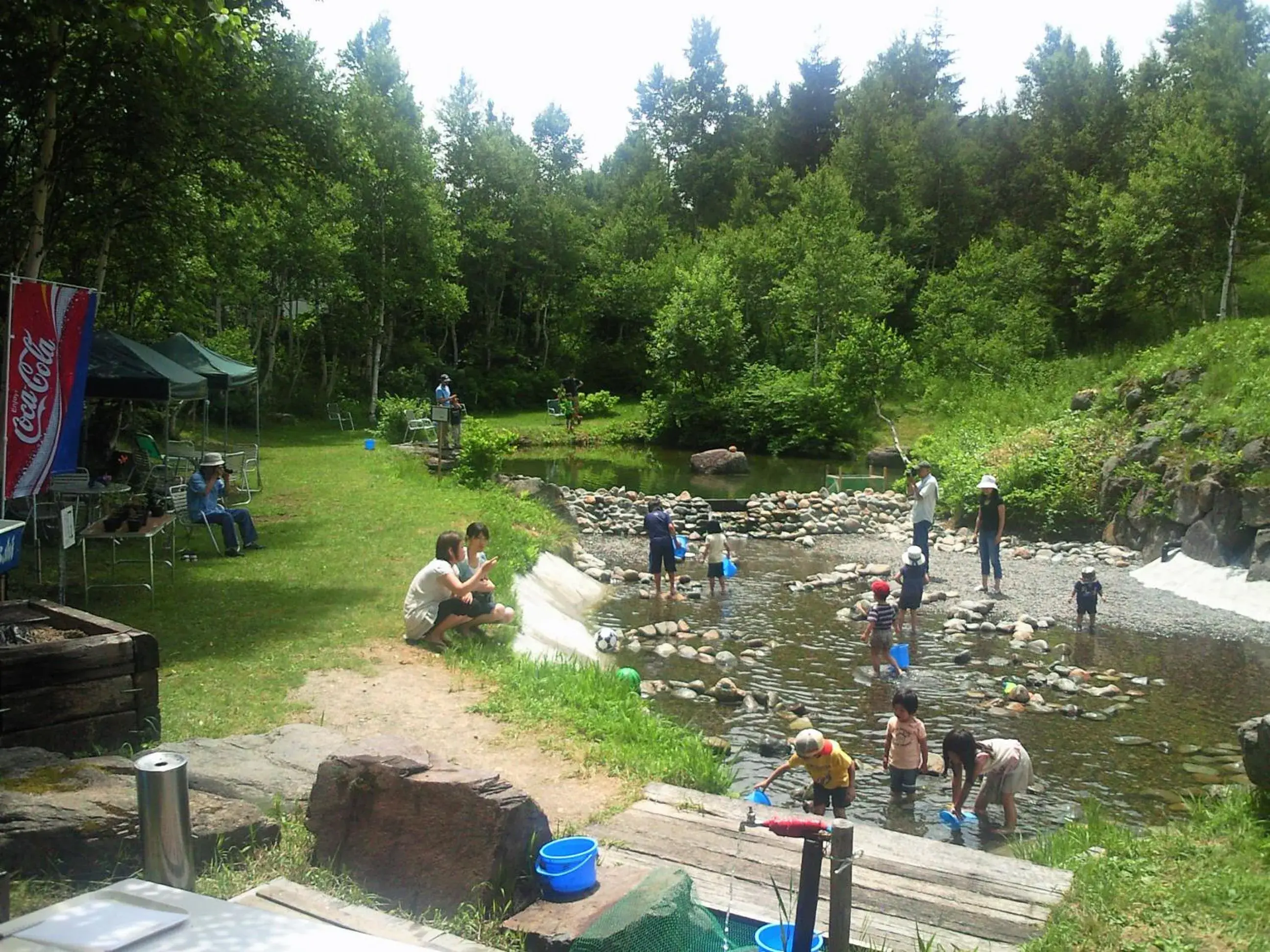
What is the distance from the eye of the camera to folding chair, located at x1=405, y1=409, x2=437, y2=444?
88.4 ft

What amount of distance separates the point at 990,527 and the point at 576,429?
Result: 82.3 feet

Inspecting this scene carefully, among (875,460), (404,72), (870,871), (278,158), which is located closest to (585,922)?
(870,871)

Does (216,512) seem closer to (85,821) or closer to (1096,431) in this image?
(85,821)

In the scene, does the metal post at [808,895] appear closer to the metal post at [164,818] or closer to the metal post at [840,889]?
the metal post at [840,889]

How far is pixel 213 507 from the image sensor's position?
13000 millimetres

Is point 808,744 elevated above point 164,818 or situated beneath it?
situated beneath

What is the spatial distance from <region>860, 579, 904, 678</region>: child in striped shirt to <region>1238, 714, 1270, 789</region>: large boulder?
5.08 meters

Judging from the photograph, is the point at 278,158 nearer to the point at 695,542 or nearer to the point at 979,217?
the point at 695,542

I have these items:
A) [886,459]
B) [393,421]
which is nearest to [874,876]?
[393,421]

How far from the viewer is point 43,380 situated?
8.03m

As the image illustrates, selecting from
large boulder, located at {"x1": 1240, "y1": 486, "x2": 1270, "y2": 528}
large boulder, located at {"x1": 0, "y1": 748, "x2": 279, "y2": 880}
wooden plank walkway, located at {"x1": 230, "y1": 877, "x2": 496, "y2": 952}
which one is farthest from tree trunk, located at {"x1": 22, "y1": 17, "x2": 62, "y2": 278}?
large boulder, located at {"x1": 1240, "y1": 486, "x2": 1270, "y2": 528}

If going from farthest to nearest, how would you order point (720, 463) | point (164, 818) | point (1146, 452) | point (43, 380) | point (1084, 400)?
point (720, 463)
point (1084, 400)
point (1146, 452)
point (43, 380)
point (164, 818)

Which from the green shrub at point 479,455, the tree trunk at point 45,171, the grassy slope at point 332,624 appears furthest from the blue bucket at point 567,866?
the green shrub at point 479,455

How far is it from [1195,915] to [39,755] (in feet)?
19.8
